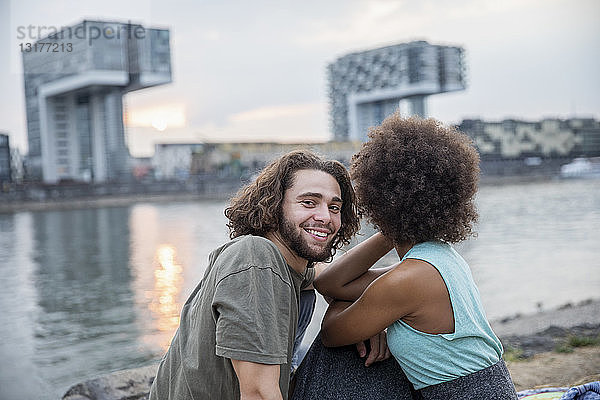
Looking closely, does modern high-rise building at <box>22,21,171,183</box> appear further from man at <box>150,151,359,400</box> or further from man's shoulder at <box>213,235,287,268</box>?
man's shoulder at <box>213,235,287,268</box>

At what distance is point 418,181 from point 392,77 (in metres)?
70.0

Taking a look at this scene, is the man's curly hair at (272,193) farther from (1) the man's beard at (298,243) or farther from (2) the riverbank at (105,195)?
(2) the riverbank at (105,195)

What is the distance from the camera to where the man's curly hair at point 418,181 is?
5.16ft

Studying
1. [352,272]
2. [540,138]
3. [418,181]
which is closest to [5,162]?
[352,272]

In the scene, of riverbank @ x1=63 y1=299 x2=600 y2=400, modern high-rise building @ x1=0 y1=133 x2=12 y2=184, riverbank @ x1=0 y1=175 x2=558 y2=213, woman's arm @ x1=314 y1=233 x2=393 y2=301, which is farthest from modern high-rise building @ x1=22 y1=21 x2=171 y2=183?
woman's arm @ x1=314 y1=233 x2=393 y2=301

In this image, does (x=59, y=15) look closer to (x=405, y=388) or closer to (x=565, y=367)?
(x=565, y=367)

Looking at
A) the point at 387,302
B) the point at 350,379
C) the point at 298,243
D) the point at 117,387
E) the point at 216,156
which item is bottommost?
the point at 117,387

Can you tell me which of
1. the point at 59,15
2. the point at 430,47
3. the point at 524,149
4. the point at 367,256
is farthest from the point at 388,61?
the point at 367,256

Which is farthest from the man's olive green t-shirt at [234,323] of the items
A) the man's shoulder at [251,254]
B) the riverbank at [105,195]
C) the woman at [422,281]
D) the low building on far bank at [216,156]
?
the low building on far bank at [216,156]

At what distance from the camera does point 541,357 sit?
3883mm

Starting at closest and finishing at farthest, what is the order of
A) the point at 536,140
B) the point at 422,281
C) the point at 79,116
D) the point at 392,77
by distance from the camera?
the point at 422,281 < the point at 79,116 < the point at 392,77 < the point at 536,140

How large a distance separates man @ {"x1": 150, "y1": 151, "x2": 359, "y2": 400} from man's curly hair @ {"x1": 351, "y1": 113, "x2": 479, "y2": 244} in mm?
102

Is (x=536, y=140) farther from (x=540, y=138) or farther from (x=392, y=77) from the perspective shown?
(x=392, y=77)

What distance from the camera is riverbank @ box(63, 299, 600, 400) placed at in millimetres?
2812
